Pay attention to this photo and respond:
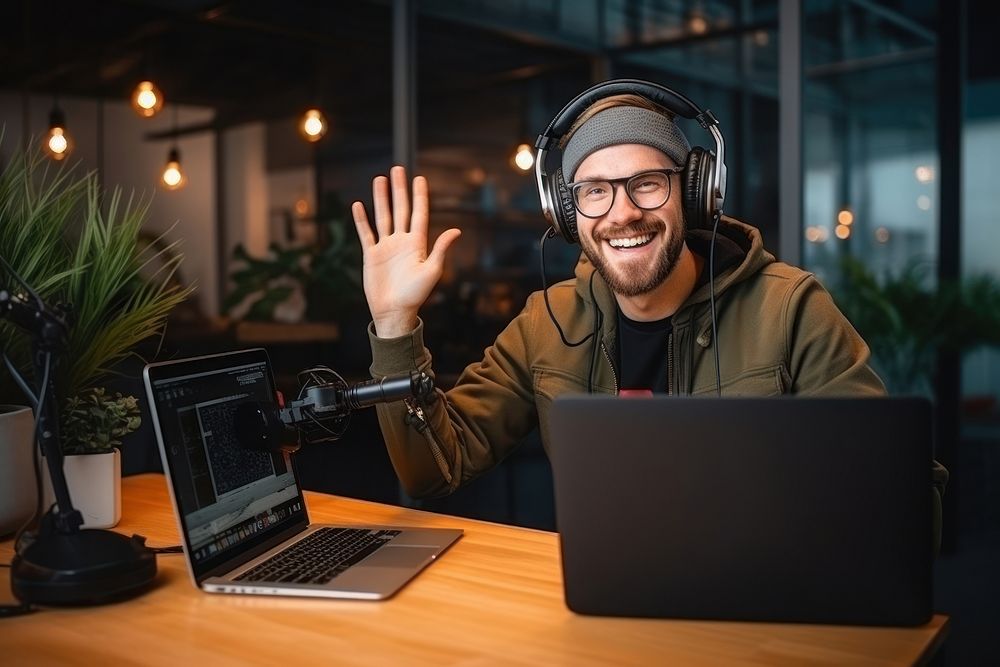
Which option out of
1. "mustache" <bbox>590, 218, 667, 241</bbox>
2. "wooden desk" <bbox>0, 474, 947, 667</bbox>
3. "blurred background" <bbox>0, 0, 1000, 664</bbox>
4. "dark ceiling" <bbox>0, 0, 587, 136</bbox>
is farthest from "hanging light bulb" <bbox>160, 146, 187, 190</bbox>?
"wooden desk" <bbox>0, 474, 947, 667</bbox>

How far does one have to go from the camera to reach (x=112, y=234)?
1597mm

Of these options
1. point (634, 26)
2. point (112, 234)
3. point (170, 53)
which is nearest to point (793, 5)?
point (112, 234)

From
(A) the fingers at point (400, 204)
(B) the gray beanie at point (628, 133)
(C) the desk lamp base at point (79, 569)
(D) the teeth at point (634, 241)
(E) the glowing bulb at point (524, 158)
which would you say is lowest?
(C) the desk lamp base at point (79, 569)

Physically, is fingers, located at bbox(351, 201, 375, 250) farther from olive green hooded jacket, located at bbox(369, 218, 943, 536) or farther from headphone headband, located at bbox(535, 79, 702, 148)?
headphone headband, located at bbox(535, 79, 702, 148)

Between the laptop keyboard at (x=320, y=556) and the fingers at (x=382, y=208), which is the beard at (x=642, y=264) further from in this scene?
the laptop keyboard at (x=320, y=556)

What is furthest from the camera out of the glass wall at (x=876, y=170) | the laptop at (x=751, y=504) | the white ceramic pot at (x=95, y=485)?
the glass wall at (x=876, y=170)

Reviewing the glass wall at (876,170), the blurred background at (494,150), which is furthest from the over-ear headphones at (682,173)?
the glass wall at (876,170)

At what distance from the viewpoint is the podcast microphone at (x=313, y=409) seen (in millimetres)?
1363

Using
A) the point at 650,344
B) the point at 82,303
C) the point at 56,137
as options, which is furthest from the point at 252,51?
the point at 650,344

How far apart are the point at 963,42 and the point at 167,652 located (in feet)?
10.4

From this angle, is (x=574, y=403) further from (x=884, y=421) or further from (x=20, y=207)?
(x=20, y=207)

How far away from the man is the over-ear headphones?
24 mm

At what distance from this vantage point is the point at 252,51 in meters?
5.86

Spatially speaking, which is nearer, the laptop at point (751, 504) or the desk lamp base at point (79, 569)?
the laptop at point (751, 504)
